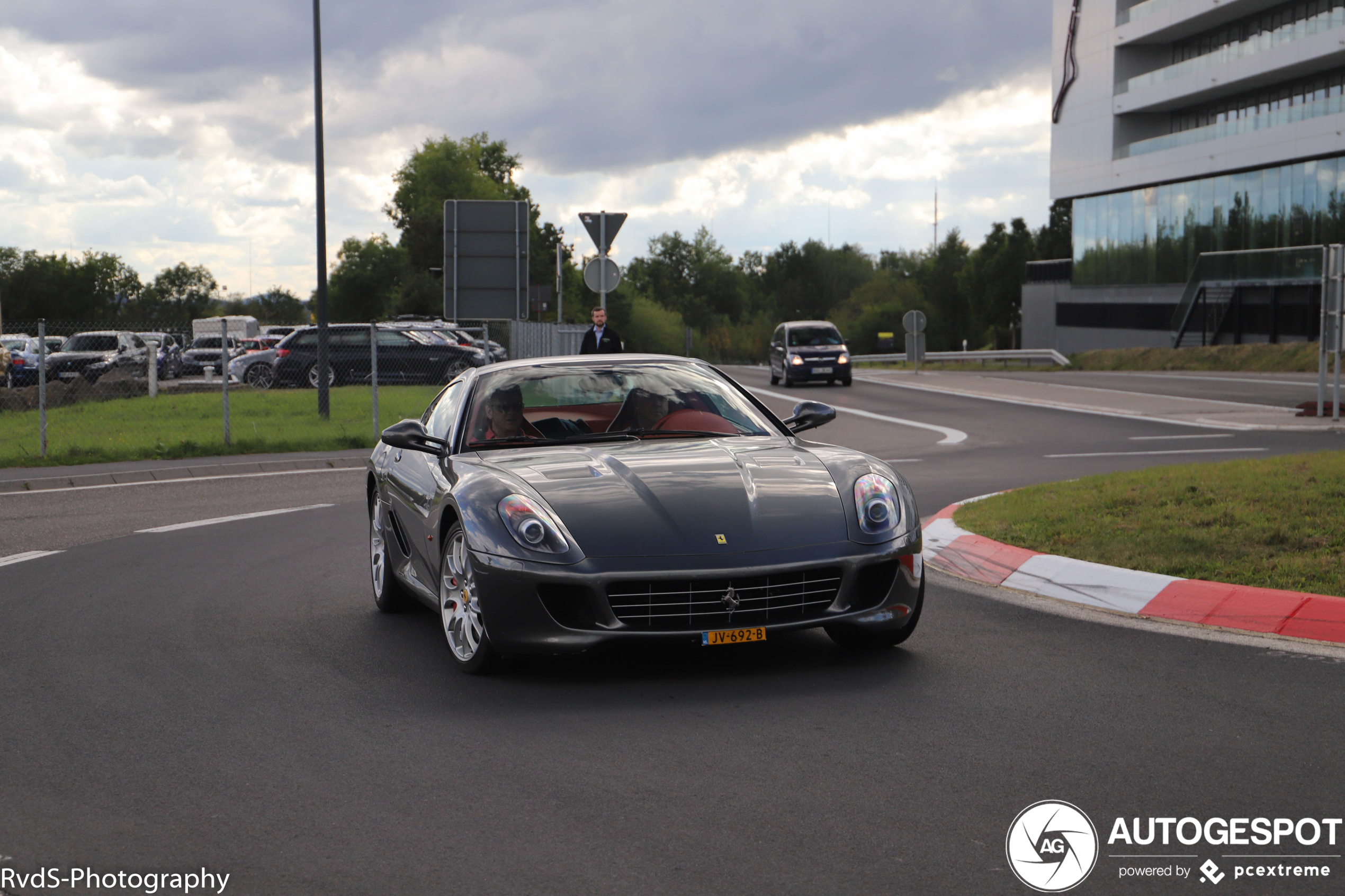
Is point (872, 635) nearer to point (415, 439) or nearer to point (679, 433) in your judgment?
point (679, 433)

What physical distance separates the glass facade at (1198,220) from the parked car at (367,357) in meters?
35.0

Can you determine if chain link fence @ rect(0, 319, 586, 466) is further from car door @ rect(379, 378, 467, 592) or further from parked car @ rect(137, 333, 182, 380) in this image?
car door @ rect(379, 378, 467, 592)

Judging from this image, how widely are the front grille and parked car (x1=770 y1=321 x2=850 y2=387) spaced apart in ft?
97.7

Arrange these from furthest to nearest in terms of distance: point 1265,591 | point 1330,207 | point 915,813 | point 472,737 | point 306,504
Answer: point 1330,207
point 306,504
point 1265,591
point 472,737
point 915,813

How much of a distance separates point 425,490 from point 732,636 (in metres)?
1.87

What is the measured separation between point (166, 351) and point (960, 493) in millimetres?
33696

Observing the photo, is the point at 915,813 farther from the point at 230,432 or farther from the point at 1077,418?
the point at 1077,418

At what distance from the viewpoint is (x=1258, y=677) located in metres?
5.34

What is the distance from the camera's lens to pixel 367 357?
98.5 ft

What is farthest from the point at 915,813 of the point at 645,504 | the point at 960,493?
the point at 960,493

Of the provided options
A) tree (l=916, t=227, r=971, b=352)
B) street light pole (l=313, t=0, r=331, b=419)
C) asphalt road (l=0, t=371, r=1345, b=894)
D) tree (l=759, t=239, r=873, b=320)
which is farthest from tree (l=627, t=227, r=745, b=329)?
asphalt road (l=0, t=371, r=1345, b=894)

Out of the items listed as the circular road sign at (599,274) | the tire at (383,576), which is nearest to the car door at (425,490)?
the tire at (383,576)

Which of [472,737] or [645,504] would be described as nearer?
[472,737]

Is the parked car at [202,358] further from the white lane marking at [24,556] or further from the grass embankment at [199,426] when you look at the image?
the white lane marking at [24,556]
